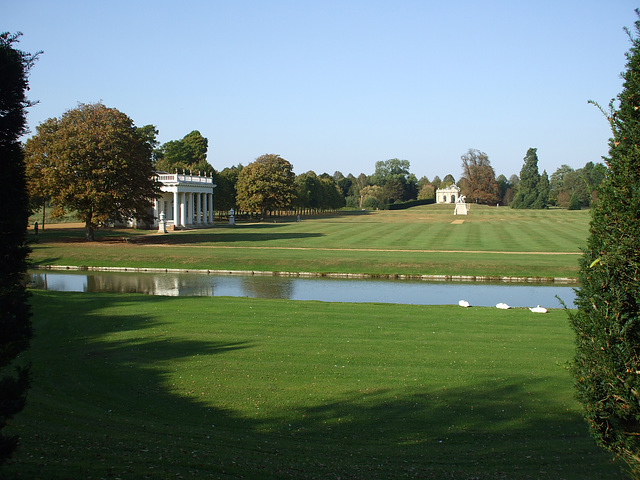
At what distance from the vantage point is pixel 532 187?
428 ft

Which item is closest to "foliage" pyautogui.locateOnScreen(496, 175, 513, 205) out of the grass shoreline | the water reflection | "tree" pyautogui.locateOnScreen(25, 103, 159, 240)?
"tree" pyautogui.locateOnScreen(25, 103, 159, 240)

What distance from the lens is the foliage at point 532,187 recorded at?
122 meters

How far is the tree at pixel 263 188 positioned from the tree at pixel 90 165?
41799 millimetres

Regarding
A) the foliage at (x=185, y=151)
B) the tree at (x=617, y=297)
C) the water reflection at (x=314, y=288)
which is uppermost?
the foliage at (x=185, y=151)

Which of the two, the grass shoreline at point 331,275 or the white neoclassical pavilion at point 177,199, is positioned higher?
the white neoclassical pavilion at point 177,199

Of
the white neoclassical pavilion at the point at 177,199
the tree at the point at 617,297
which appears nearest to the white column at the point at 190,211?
the white neoclassical pavilion at the point at 177,199

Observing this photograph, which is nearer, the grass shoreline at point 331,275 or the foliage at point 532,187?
the grass shoreline at point 331,275

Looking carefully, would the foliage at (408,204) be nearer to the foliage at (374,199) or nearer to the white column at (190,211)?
the foliage at (374,199)

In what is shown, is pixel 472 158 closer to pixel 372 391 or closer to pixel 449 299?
pixel 449 299

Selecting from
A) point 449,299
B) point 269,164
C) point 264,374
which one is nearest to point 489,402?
point 264,374

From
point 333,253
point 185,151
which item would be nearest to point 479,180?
point 185,151

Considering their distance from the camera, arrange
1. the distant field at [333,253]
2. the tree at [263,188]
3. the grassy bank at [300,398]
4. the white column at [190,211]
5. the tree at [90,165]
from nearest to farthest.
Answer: the grassy bank at [300,398] → the distant field at [333,253] → the tree at [90,165] → the white column at [190,211] → the tree at [263,188]

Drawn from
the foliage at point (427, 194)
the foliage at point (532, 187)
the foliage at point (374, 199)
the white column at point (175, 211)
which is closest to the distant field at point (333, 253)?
the white column at point (175, 211)

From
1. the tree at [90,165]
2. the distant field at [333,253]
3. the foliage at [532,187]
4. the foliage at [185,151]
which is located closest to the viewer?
the distant field at [333,253]
